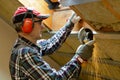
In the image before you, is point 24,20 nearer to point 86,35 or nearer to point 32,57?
point 32,57

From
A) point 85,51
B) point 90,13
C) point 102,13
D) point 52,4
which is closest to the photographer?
point 102,13

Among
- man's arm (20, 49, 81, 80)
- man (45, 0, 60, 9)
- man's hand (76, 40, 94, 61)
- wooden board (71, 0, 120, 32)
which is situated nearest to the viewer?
wooden board (71, 0, 120, 32)

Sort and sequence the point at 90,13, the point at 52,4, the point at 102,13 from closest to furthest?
the point at 102,13 → the point at 90,13 → the point at 52,4

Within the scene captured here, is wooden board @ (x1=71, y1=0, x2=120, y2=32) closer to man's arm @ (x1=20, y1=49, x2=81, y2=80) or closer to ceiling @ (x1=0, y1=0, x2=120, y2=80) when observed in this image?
ceiling @ (x1=0, y1=0, x2=120, y2=80)

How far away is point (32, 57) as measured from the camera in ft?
5.92

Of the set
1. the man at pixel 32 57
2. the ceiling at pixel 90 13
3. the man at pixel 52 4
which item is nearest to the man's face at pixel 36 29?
the man at pixel 32 57

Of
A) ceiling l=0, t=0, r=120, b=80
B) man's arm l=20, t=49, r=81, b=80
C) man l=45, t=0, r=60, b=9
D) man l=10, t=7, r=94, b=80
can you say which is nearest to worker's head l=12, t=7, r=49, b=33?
man l=10, t=7, r=94, b=80

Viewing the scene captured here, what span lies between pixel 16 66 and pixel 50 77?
0.28m

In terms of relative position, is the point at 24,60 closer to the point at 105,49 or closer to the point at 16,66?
the point at 16,66

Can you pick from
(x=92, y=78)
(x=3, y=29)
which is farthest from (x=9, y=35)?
(x=92, y=78)

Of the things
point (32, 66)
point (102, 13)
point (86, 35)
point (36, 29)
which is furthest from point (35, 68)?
point (102, 13)

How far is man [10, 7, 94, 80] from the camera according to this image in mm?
1796

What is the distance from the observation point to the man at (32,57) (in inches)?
70.7

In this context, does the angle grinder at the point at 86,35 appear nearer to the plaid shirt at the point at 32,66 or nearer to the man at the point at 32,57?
the man at the point at 32,57
